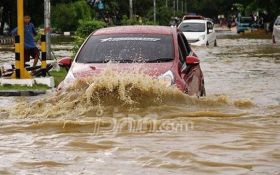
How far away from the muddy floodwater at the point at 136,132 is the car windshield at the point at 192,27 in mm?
24827

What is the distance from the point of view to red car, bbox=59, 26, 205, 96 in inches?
420

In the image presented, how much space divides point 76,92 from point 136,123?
4.06 ft

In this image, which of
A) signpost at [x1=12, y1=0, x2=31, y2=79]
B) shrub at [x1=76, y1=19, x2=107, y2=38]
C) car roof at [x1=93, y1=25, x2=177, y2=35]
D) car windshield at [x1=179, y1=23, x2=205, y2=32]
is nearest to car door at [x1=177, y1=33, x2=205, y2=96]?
car roof at [x1=93, y1=25, x2=177, y2=35]

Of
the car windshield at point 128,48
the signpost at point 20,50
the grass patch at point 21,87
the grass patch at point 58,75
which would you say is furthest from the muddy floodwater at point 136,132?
the grass patch at point 58,75

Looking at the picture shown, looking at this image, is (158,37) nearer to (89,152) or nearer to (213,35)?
(89,152)

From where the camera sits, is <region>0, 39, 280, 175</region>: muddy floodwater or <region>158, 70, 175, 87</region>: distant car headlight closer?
<region>0, 39, 280, 175</region>: muddy floodwater

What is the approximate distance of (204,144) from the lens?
326 inches

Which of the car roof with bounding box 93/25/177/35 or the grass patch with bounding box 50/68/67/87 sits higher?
the car roof with bounding box 93/25/177/35

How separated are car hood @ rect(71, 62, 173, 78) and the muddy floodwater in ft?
0.39

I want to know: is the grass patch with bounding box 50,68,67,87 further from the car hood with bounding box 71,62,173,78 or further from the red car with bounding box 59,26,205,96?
the car hood with bounding box 71,62,173,78

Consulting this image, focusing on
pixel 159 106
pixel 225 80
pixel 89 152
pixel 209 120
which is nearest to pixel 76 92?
pixel 159 106

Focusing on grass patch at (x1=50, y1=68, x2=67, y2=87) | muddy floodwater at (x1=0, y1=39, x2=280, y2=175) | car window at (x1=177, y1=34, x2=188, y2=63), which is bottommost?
grass patch at (x1=50, y1=68, x2=67, y2=87)

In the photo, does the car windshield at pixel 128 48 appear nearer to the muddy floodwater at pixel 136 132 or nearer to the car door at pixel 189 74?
the car door at pixel 189 74

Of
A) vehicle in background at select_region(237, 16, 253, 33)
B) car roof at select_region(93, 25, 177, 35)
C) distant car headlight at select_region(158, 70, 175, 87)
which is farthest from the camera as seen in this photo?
vehicle in background at select_region(237, 16, 253, 33)
